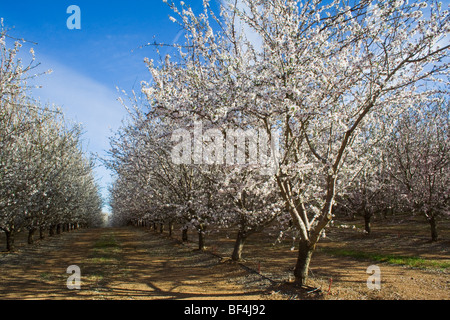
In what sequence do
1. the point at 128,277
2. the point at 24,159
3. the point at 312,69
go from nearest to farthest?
the point at 312,69, the point at 128,277, the point at 24,159

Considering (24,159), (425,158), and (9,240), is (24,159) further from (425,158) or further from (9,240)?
(425,158)

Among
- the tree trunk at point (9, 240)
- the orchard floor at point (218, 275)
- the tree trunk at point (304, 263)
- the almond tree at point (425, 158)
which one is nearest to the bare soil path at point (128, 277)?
the orchard floor at point (218, 275)

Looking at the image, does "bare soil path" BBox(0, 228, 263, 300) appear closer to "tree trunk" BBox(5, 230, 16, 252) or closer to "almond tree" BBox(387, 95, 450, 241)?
"tree trunk" BBox(5, 230, 16, 252)

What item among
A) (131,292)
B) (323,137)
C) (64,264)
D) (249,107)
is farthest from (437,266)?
(64,264)

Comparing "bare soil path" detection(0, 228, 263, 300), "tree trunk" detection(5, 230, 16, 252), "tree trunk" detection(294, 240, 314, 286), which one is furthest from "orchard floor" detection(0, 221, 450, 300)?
"tree trunk" detection(5, 230, 16, 252)

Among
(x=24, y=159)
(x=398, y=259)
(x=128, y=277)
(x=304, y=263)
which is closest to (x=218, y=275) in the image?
(x=128, y=277)

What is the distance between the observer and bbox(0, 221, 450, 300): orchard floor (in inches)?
353

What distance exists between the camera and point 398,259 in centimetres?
1343

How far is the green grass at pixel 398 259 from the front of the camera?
12139mm

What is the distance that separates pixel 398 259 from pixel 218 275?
795cm

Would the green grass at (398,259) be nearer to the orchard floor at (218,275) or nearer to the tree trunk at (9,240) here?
the orchard floor at (218,275)

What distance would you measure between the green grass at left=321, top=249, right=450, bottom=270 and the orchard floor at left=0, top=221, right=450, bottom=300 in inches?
15.8

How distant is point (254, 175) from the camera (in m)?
11.6

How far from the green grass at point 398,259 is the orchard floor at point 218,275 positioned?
15.8 inches
